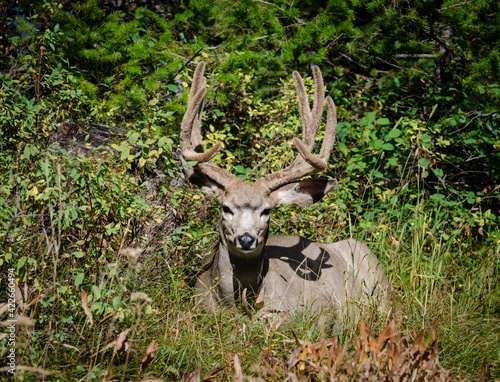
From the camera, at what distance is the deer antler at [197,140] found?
14.2 feet

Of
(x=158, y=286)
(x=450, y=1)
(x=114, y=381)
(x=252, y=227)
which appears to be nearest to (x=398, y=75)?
(x=450, y=1)

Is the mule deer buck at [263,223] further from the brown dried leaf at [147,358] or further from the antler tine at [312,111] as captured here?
the brown dried leaf at [147,358]

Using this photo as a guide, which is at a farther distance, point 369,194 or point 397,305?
point 369,194

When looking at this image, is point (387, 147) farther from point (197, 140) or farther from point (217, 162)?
point (197, 140)

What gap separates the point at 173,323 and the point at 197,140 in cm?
199

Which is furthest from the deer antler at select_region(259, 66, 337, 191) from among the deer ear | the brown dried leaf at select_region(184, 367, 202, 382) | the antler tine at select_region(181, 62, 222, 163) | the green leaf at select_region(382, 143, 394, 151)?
the brown dried leaf at select_region(184, 367, 202, 382)

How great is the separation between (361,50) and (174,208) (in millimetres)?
4102

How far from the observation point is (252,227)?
400cm

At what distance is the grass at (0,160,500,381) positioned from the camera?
2.69m

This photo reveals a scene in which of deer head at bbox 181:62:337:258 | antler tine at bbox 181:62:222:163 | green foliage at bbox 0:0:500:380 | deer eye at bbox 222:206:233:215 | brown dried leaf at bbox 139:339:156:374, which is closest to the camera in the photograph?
brown dried leaf at bbox 139:339:156:374

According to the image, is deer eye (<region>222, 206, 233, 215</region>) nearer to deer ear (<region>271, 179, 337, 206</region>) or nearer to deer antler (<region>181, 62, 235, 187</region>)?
deer antler (<region>181, 62, 235, 187</region>)

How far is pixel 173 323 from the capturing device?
10.8ft

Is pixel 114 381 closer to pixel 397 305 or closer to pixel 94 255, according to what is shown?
pixel 94 255

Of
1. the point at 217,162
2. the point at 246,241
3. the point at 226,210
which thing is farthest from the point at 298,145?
the point at 217,162
